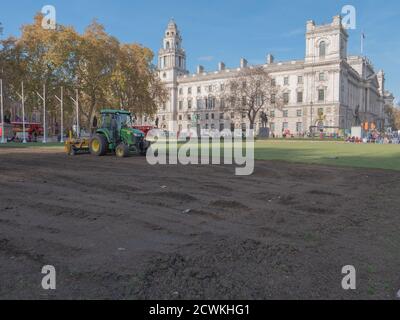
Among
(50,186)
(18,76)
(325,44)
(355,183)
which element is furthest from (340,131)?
(50,186)

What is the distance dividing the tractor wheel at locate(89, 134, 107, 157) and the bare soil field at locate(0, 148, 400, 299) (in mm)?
9843

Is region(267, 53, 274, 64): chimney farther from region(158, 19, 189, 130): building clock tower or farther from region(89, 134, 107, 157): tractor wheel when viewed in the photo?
region(89, 134, 107, 157): tractor wheel

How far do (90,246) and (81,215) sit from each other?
184 centimetres

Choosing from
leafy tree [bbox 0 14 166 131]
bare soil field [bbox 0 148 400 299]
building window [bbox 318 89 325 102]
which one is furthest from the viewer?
building window [bbox 318 89 325 102]

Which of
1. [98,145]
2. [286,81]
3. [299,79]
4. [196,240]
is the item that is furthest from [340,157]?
[286,81]

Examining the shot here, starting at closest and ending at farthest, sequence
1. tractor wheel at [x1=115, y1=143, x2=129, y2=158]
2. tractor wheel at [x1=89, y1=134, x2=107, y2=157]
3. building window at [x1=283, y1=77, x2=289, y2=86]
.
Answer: tractor wheel at [x1=115, y1=143, x2=129, y2=158]
tractor wheel at [x1=89, y1=134, x2=107, y2=157]
building window at [x1=283, y1=77, x2=289, y2=86]

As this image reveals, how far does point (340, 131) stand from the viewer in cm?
7562

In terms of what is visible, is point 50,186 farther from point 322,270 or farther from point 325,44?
point 325,44

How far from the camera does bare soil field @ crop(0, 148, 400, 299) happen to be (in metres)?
3.81

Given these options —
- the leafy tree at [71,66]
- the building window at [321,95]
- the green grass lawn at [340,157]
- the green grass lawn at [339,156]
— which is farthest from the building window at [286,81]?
the green grass lawn at [340,157]

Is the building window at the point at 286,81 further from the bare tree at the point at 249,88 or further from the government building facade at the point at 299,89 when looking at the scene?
the bare tree at the point at 249,88

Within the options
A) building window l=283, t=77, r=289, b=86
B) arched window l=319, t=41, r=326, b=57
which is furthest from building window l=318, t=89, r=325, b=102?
building window l=283, t=77, r=289, b=86

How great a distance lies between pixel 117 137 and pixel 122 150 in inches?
51.8

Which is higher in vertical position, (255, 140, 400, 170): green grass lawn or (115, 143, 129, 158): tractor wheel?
(115, 143, 129, 158): tractor wheel
